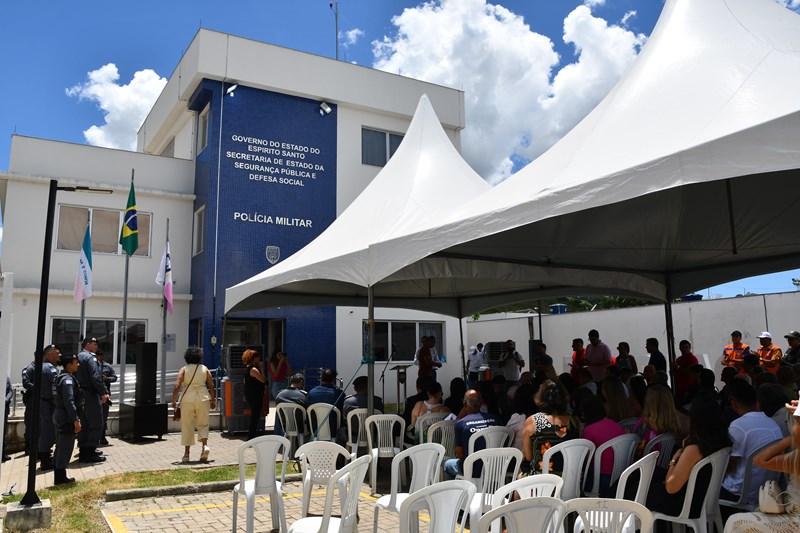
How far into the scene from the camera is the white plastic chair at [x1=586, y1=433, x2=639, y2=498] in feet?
15.1

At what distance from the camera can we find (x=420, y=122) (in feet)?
33.0

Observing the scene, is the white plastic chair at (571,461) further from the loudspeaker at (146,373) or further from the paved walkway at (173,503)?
the loudspeaker at (146,373)

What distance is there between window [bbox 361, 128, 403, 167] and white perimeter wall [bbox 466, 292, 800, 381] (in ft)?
24.5

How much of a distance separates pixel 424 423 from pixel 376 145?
14.0 metres

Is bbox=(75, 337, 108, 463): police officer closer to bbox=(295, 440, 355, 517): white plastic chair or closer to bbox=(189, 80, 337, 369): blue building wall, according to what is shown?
bbox=(295, 440, 355, 517): white plastic chair

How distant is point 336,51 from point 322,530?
21.0 meters

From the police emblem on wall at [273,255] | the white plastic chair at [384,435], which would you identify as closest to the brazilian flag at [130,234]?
the police emblem on wall at [273,255]

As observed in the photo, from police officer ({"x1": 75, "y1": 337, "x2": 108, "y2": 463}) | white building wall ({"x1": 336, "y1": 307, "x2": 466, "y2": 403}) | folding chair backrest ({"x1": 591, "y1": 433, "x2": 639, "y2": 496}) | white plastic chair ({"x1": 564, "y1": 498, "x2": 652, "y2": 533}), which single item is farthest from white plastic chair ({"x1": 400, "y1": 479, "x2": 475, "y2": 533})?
white building wall ({"x1": 336, "y1": 307, "x2": 466, "y2": 403})

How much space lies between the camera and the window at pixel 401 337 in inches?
749

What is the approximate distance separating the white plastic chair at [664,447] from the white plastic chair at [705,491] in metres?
0.47

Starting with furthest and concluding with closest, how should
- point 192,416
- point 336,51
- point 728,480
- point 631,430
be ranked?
1. point 336,51
2. point 192,416
3. point 631,430
4. point 728,480

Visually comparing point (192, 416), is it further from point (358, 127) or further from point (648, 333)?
point (648, 333)

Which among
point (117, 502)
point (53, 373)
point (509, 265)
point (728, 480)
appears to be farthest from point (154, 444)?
point (728, 480)

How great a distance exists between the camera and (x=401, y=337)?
19.4 m
